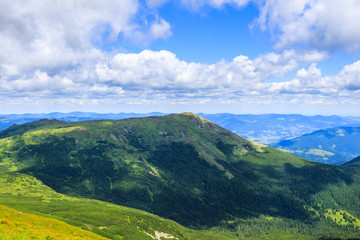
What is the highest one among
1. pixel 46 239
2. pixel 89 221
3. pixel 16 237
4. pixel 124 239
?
pixel 16 237

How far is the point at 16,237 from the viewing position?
120 ft

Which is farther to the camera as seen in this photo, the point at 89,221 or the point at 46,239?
the point at 89,221

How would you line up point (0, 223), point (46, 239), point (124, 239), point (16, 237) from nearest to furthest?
point (16, 237)
point (46, 239)
point (0, 223)
point (124, 239)

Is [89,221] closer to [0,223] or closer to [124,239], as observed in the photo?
[124,239]

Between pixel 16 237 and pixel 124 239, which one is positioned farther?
pixel 124 239

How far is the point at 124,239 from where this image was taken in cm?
19062

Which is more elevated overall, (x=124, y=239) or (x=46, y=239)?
(x=46, y=239)

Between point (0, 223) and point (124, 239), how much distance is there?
6472 inches

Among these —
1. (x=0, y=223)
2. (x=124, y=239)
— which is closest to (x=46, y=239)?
(x=0, y=223)

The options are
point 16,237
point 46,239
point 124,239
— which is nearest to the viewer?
point 16,237

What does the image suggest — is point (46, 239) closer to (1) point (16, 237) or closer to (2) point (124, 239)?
(1) point (16, 237)

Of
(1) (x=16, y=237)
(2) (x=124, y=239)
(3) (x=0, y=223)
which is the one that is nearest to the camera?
(1) (x=16, y=237)

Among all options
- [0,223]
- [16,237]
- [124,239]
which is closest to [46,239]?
[16,237]

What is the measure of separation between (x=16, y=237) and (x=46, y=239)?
893 cm
